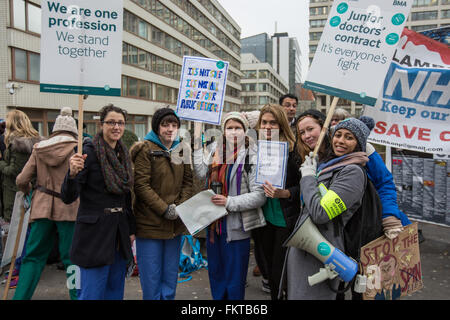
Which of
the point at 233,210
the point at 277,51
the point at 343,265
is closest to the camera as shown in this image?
the point at 343,265

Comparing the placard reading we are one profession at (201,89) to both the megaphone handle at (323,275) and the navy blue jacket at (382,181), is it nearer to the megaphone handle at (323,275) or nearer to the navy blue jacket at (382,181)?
the navy blue jacket at (382,181)

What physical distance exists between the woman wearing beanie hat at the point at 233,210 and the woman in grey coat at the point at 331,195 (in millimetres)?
584

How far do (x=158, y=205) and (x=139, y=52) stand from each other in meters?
34.8

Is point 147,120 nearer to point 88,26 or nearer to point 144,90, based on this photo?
point 144,90

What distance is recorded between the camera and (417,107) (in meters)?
4.51

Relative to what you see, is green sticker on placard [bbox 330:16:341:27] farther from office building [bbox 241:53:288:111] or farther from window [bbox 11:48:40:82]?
office building [bbox 241:53:288:111]

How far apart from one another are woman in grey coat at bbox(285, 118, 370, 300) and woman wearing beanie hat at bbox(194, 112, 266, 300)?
1.92ft

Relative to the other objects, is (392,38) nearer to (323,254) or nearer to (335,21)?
(335,21)

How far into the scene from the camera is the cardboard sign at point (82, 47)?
2902 millimetres

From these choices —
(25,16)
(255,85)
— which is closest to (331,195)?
(25,16)

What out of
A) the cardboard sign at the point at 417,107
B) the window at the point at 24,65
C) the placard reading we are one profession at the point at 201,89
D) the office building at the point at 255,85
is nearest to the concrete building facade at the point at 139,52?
the window at the point at 24,65
